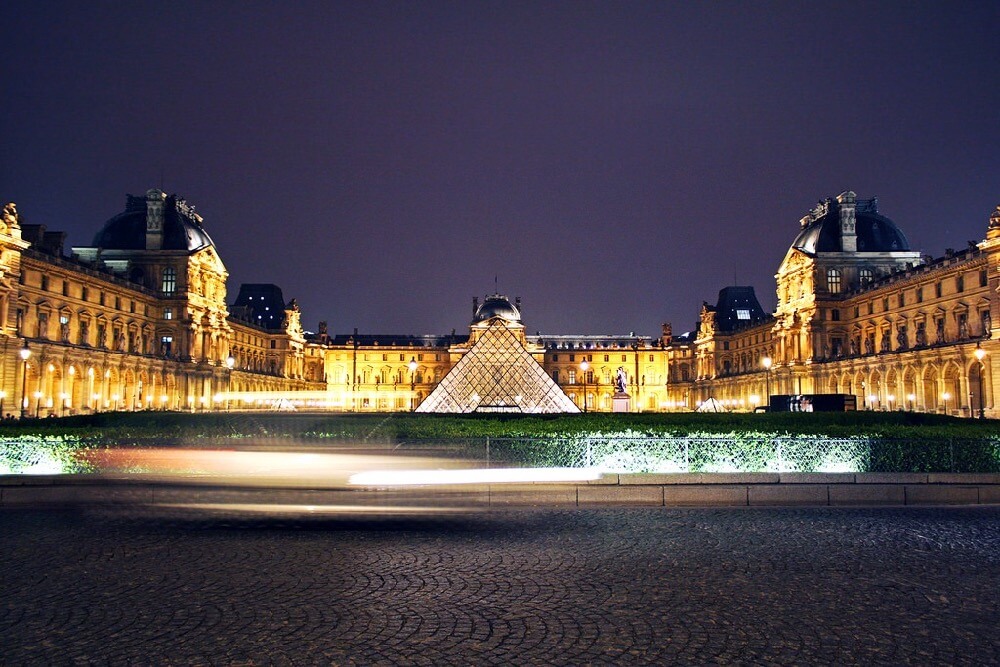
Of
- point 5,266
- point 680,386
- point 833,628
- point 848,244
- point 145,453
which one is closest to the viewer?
point 833,628

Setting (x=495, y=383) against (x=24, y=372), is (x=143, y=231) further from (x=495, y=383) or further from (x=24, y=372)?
(x=495, y=383)

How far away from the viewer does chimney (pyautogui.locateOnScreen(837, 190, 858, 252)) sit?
69.8m

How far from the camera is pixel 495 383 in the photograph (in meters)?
43.7

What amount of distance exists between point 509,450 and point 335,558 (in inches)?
253

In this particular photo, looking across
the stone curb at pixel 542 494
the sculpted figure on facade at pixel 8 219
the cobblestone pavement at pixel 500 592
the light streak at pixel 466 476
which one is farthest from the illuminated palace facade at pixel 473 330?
the cobblestone pavement at pixel 500 592

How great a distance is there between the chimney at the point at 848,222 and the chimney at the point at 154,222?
6278 centimetres

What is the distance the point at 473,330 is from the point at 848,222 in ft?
177

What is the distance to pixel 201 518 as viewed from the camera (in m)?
11.0

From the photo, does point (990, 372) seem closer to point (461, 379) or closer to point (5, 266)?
point (461, 379)

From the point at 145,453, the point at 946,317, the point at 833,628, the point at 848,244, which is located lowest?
the point at 833,628

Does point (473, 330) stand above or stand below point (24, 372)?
above

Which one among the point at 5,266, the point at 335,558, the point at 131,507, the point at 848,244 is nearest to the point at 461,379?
the point at 5,266

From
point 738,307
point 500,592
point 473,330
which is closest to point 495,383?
point 500,592

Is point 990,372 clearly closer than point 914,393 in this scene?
Yes
